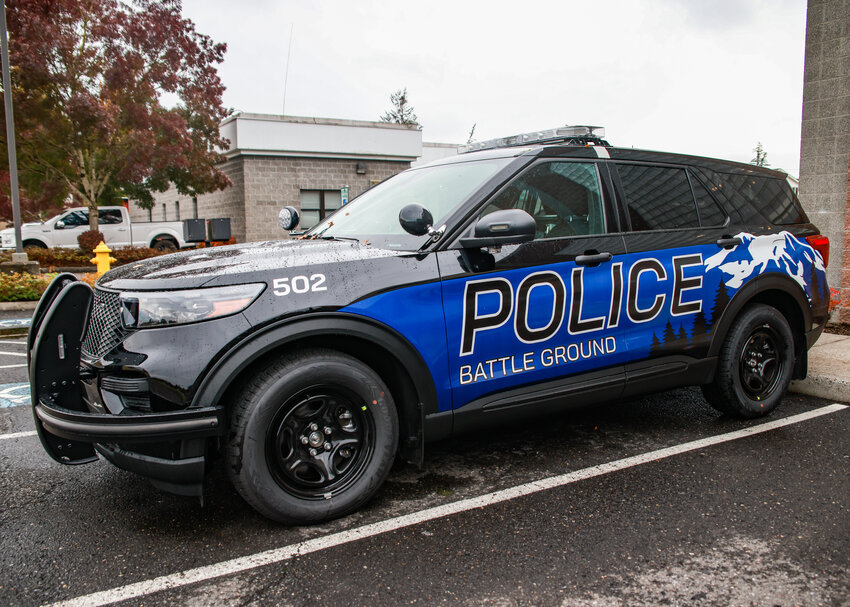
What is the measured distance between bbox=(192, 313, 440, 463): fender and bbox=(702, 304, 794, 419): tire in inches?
88.9

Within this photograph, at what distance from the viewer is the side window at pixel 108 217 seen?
21.7 m

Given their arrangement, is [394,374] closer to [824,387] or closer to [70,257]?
[824,387]

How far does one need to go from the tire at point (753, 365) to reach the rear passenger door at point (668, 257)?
0.28 m

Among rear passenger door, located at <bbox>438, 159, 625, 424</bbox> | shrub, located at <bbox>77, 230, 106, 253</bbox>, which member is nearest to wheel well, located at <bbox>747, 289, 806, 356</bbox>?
rear passenger door, located at <bbox>438, 159, 625, 424</bbox>

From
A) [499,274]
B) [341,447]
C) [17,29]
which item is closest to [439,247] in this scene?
[499,274]

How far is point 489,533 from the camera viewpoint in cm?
290

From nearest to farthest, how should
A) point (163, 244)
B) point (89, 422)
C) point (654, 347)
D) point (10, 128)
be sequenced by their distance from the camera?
point (89, 422) → point (654, 347) → point (10, 128) → point (163, 244)

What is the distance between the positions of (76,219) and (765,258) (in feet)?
74.4

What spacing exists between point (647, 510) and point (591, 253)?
1.40 m

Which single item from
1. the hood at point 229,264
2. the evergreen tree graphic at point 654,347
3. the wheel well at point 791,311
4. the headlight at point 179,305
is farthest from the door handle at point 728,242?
the headlight at point 179,305

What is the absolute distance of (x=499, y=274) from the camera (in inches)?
129

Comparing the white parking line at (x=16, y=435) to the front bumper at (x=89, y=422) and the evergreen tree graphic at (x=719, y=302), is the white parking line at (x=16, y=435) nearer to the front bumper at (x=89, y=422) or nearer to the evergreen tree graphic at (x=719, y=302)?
the front bumper at (x=89, y=422)

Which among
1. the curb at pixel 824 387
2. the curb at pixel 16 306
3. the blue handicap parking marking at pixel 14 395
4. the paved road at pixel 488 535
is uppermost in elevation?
the curb at pixel 16 306

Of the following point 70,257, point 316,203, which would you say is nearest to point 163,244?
point 70,257
